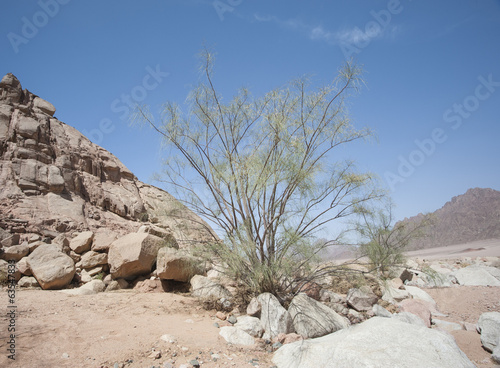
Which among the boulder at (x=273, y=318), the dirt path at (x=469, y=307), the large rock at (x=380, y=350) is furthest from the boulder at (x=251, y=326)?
the dirt path at (x=469, y=307)

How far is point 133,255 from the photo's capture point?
7.45 m

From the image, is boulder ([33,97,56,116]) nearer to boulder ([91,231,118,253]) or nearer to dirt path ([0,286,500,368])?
boulder ([91,231,118,253])

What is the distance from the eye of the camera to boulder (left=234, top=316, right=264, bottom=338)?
520 cm

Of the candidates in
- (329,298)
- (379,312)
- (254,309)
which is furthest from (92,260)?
(379,312)

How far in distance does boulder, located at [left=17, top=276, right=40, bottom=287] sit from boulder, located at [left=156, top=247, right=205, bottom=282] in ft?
8.66

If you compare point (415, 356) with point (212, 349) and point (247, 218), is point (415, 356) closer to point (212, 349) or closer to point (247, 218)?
point (212, 349)

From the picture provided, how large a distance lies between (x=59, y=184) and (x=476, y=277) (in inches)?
622

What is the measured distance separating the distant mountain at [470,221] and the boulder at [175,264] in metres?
46.0

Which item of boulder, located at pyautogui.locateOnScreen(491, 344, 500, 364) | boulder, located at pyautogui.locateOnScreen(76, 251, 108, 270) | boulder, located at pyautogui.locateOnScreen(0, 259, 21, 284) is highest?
Answer: boulder, located at pyautogui.locateOnScreen(76, 251, 108, 270)

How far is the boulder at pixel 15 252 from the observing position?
7316mm

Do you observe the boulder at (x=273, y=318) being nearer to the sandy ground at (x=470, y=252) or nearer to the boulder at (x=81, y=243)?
the boulder at (x=81, y=243)

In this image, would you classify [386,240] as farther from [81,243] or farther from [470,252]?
[470,252]

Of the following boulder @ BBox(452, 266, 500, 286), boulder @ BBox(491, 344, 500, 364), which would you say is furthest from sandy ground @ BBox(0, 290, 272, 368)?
boulder @ BBox(452, 266, 500, 286)

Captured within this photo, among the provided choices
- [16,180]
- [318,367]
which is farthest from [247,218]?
[16,180]
